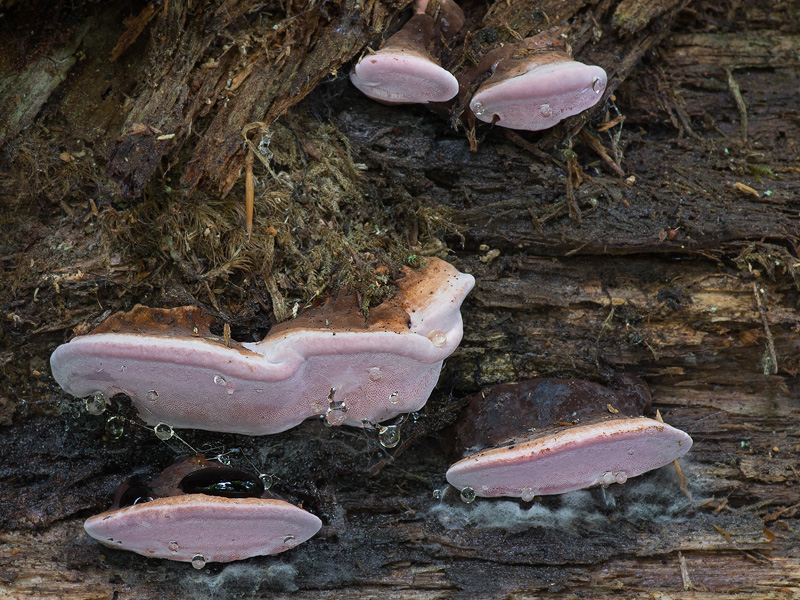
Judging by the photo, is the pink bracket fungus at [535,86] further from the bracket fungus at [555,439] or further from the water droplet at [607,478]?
the water droplet at [607,478]

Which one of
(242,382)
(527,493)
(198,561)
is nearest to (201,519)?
(198,561)

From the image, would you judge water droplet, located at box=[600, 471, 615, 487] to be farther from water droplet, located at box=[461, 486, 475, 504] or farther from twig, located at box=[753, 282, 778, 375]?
twig, located at box=[753, 282, 778, 375]

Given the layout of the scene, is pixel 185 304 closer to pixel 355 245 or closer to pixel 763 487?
pixel 355 245

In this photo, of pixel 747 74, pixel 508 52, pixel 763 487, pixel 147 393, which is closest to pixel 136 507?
pixel 147 393

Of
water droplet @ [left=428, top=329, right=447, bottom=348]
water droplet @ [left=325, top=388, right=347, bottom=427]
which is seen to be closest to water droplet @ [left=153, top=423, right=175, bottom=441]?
water droplet @ [left=325, top=388, right=347, bottom=427]

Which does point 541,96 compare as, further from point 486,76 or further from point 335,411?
point 335,411

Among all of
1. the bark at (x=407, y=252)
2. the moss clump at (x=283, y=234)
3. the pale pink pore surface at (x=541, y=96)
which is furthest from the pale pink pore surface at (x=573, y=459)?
the pale pink pore surface at (x=541, y=96)
